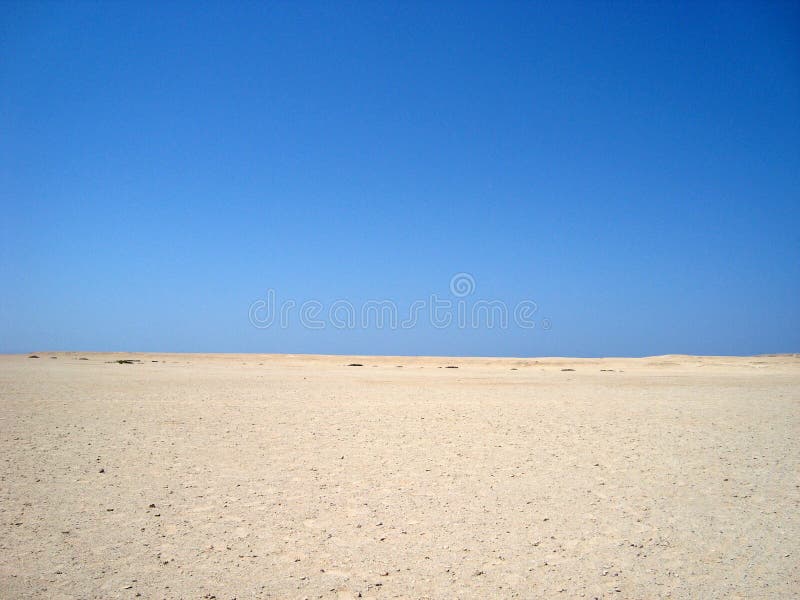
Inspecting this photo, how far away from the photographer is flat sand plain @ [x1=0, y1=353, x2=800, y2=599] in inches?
198

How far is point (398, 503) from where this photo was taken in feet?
23.1

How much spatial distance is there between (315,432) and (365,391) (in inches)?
307

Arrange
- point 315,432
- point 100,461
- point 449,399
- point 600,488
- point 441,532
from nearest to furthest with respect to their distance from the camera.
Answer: point 441,532 < point 600,488 < point 100,461 < point 315,432 < point 449,399

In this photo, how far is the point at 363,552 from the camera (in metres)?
5.60

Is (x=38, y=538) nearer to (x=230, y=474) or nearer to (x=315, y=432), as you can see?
(x=230, y=474)

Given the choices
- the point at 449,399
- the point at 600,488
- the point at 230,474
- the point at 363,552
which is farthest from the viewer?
the point at 449,399

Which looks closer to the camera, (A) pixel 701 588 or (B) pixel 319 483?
(A) pixel 701 588

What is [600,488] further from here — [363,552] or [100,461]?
[100,461]

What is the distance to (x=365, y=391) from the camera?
19.2m

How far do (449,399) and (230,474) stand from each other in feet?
30.9

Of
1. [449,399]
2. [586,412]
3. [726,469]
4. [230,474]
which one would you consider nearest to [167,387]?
[449,399]

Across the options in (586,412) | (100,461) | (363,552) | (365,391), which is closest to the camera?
(363,552)

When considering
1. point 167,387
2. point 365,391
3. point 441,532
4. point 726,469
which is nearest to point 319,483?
point 441,532

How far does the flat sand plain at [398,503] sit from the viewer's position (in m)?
5.04
